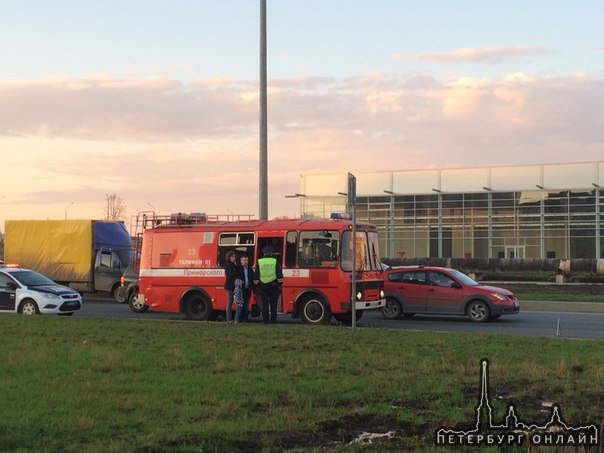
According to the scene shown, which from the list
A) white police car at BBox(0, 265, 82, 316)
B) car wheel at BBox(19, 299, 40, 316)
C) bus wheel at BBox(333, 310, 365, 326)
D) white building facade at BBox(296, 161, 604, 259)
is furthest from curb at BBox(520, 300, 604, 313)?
white building facade at BBox(296, 161, 604, 259)

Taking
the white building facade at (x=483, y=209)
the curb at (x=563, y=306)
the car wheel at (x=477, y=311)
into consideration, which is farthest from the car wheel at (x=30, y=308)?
the white building facade at (x=483, y=209)

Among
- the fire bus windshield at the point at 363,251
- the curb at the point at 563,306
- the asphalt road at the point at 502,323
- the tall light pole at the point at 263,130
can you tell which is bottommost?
the asphalt road at the point at 502,323

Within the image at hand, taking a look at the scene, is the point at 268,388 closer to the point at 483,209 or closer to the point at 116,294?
Result: the point at 116,294

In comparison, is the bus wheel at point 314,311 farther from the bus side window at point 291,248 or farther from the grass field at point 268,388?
the grass field at point 268,388

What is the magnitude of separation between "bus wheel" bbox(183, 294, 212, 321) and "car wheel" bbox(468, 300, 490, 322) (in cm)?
666

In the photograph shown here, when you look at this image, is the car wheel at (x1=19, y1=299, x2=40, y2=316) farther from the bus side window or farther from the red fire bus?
the bus side window

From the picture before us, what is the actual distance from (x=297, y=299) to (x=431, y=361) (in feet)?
25.5

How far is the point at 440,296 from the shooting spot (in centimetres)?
2056

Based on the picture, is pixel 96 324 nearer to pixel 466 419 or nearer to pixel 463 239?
pixel 466 419

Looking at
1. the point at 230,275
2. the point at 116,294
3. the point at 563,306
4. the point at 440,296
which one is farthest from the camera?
the point at 116,294

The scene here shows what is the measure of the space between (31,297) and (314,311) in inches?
296

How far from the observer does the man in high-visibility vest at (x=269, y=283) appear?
685 inches

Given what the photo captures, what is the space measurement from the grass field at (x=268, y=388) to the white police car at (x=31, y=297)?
21.9 feet

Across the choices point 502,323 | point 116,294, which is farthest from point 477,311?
point 116,294
